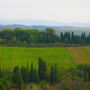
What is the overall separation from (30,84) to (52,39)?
805 inches

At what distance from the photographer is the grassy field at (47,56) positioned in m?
21.3

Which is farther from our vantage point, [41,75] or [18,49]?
[18,49]

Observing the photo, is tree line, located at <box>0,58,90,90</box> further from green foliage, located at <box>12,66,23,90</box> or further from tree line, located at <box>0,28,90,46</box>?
tree line, located at <box>0,28,90,46</box>

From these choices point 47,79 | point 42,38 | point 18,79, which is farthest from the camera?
point 42,38

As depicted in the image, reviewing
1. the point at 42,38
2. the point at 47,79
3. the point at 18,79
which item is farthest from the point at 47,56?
the point at 42,38

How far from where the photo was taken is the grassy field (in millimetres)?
21312

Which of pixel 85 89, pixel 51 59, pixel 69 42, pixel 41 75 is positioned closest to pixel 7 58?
pixel 51 59

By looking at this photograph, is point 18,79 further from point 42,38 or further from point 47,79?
point 42,38

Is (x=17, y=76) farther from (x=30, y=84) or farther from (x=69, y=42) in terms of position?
(x=69, y=42)

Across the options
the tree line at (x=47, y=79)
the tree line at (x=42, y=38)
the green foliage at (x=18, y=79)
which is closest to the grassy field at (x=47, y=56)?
the tree line at (x=47, y=79)

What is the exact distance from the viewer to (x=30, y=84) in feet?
47.6

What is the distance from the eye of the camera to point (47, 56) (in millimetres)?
23719

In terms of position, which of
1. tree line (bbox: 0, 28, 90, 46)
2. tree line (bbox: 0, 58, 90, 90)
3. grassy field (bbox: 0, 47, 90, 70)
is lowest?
tree line (bbox: 0, 58, 90, 90)

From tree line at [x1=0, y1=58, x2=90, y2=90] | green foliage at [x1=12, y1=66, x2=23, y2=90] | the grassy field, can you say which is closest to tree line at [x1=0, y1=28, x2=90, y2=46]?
the grassy field
